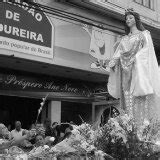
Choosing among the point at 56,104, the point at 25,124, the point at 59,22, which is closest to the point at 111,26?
the point at 59,22

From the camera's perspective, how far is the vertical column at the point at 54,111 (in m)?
13.8

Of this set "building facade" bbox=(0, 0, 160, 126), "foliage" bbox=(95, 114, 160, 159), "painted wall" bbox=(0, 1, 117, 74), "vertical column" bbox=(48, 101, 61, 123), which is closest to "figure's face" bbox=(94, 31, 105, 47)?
"building facade" bbox=(0, 0, 160, 126)

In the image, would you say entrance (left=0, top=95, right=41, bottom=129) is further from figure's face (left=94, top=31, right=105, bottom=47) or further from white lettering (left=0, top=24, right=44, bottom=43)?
white lettering (left=0, top=24, right=44, bottom=43)

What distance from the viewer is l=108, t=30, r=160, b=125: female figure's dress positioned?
500 centimetres

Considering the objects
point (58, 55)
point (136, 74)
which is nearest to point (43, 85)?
point (58, 55)

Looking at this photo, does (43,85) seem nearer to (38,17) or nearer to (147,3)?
(38,17)

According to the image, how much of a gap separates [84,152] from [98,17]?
1115 centimetres

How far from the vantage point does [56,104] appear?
45.9ft

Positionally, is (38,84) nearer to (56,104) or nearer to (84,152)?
(56,104)

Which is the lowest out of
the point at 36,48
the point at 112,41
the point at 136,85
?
the point at 136,85

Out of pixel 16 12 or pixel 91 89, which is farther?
pixel 91 89

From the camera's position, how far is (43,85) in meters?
13.5

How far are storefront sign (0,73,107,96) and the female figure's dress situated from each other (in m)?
7.24

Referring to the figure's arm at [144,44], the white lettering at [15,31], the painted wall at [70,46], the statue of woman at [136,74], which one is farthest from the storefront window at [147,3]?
the figure's arm at [144,44]
